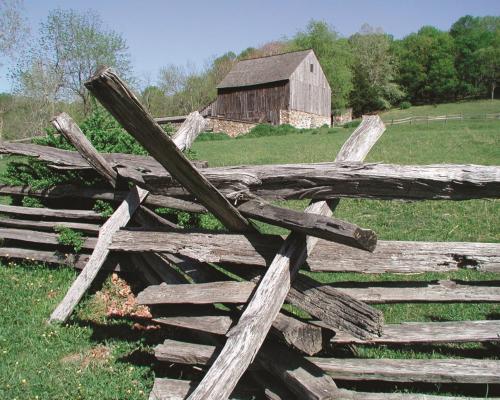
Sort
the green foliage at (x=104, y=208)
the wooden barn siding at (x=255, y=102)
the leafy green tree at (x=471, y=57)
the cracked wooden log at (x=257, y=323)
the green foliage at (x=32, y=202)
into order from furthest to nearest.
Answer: the leafy green tree at (x=471, y=57), the wooden barn siding at (x=255, y=102), the green foliage at (x=32, y=202), the green foliage at (x=104, y=208), the cracked wooden log at (x=257, y=323)

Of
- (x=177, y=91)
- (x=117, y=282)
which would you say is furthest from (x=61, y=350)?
(x=177, y=91)

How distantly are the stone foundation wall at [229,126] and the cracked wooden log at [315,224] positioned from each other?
36444 millimetres

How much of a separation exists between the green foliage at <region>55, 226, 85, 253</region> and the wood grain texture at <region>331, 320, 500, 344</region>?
3.64m

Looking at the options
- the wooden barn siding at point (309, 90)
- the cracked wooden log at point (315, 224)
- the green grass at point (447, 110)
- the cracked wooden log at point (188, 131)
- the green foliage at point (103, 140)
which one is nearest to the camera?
the cracked wooden log at point (315, 224)

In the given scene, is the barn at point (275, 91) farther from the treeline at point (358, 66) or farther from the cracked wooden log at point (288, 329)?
the cracked wooden log at point (288, 329)

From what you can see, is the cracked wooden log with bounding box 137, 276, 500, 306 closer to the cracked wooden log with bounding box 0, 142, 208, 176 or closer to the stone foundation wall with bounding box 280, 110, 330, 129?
the cracked wooden log with bounding box 0, 142, 208, 176

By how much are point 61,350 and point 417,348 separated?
9.76ft

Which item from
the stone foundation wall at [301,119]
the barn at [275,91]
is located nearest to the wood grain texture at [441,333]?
the barn at [275,91]

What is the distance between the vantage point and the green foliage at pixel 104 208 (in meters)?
5.59

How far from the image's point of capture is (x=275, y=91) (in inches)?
1718

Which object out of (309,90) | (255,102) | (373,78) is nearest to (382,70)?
(373,78)

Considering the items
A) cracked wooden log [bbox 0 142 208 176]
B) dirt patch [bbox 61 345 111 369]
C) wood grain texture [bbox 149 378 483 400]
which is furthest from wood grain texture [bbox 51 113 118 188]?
wood grain texture [bbox 149 378 483 400]

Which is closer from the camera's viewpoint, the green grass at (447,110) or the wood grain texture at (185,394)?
the wood grain texture at (185,394)

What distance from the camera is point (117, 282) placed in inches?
223
